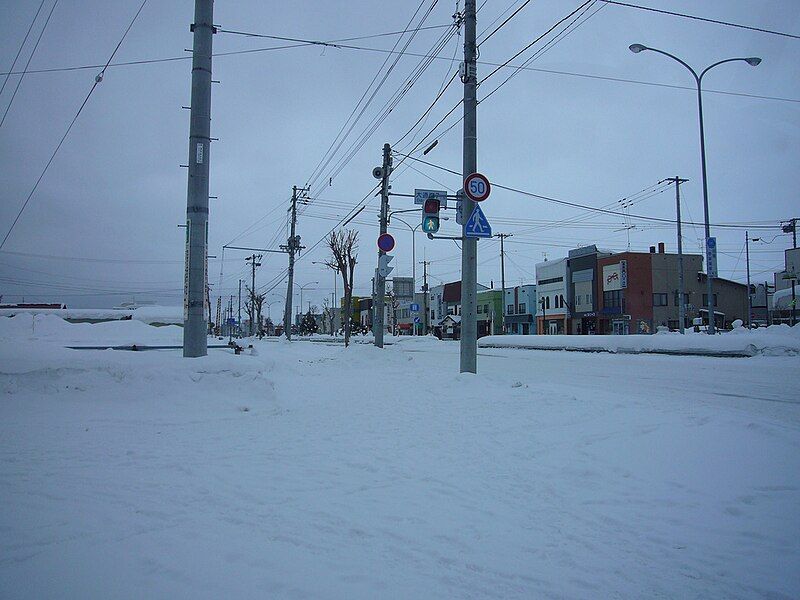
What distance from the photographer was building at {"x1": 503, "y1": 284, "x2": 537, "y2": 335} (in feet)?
234

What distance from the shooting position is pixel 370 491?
4789 mm

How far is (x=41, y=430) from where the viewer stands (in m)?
→ 6.58

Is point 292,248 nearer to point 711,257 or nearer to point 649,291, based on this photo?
point 711,257

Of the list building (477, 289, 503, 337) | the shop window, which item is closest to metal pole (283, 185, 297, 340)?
the shop window

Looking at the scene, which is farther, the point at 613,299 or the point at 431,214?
the point at 613,299

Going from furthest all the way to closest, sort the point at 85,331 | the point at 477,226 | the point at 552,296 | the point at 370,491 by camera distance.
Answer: the point at 552,296 → the point at 85,331 → the point at 477,226 → the point at 370,491

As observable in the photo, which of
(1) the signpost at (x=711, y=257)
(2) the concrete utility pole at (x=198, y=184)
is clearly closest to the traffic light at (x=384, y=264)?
(2) the concrete utility pole at (x=198, y=184)

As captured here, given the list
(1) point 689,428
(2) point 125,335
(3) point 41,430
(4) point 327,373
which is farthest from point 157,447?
(2) point 125,335

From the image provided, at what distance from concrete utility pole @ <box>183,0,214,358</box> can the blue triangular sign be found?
544cm

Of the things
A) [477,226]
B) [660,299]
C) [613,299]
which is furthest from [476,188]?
[660,299]

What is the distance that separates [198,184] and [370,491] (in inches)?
303

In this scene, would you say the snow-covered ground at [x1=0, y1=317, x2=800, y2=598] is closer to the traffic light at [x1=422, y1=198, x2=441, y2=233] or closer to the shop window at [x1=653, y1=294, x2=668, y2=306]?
the traffic light at [x1=422, y1=198, x2=441, y2=233]

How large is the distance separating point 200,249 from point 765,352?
19975 millimetres

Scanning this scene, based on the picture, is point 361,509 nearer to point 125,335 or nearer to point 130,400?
point 130,400
